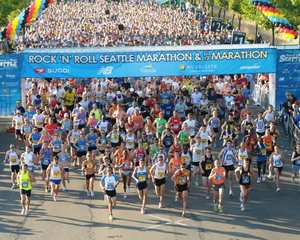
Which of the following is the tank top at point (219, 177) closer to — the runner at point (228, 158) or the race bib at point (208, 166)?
the race bib at point (208, 166)

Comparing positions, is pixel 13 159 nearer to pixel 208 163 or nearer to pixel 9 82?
pixel 208 163

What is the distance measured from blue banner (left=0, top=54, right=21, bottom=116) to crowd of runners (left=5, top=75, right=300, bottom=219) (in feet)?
2.02

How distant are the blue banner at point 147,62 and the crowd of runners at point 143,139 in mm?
903

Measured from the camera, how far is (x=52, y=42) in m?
51.5

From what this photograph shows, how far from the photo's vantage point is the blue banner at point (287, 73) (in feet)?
92.2

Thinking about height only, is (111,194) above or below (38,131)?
below

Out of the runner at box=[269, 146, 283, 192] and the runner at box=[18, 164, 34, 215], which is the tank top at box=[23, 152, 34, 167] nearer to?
the runner at box=[18, 164, 34, 215]

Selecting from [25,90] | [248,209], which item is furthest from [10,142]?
[248,209]

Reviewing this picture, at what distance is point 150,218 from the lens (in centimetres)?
1886

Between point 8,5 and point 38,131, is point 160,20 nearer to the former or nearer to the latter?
point 8,5

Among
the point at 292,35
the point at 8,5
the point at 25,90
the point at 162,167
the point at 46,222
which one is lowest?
the point at 46,222

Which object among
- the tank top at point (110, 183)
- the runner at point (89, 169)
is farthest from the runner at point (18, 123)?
the tank top at point (110, 183)

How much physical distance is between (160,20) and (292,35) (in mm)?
36564

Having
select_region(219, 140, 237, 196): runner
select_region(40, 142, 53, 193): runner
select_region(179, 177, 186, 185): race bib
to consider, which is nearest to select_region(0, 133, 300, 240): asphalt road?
select_region(40, 142, 53, 193): runner
